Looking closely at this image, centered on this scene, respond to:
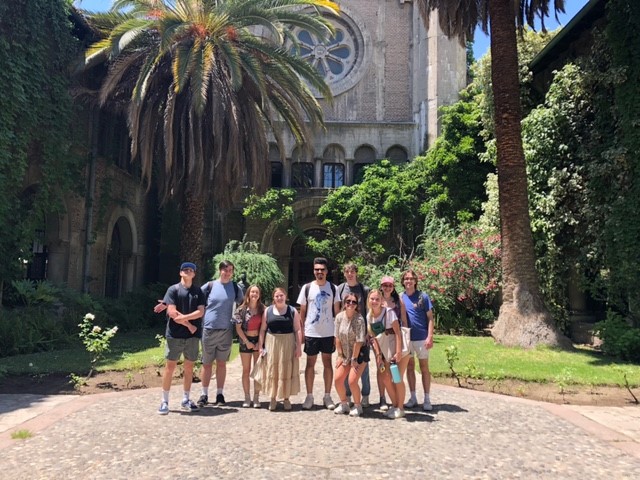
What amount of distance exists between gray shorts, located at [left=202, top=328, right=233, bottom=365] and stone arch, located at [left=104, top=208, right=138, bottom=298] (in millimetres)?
13490

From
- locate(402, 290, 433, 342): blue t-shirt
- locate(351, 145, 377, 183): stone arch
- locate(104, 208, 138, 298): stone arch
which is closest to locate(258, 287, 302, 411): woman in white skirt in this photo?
locate(402, 290, 433, 342): blue t-shirt

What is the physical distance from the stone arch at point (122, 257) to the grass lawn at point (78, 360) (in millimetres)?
6796

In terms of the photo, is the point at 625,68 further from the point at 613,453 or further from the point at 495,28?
the point at 613,453

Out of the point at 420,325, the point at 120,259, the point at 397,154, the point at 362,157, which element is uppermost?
the point at 397,154

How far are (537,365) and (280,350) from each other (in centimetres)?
548

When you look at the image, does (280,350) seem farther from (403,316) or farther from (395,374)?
(403,316)

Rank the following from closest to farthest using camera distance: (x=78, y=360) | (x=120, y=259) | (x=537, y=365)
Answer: (x=537, y=365)
(x=78, y=360)
(x=120, y=259)

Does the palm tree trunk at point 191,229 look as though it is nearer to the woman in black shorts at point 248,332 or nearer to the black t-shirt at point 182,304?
the woman in black shorts at point 248,332

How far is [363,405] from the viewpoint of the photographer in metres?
6.48

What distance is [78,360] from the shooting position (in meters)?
9.74

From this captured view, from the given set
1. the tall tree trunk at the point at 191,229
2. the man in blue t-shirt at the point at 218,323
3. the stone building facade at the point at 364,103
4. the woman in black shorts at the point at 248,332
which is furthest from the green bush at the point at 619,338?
the stone building facade at the point at 364,103

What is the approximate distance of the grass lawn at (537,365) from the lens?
8281 mm

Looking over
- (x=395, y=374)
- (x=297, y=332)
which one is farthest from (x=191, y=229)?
(x=395, y=374)

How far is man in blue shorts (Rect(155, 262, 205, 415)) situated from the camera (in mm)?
6051
